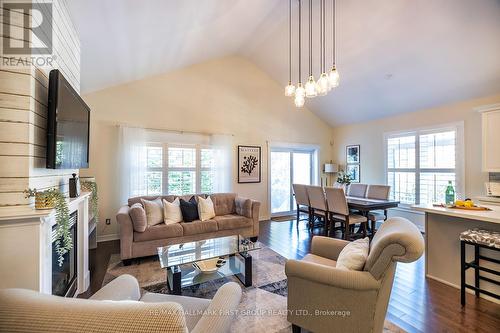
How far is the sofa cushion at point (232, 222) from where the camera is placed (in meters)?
3.66

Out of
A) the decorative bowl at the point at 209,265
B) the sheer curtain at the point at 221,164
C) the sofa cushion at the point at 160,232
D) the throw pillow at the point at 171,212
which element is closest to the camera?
the decorative bowl at the point at 209,265

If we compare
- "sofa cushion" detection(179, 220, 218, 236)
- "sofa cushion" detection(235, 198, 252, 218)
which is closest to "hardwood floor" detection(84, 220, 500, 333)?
"sofa cushion" detection(235, 198, 252, 218)

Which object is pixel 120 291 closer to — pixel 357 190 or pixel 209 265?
pixel 209 265

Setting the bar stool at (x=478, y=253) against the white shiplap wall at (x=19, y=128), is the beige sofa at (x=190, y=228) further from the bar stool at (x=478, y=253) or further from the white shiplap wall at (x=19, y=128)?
the bar stool at (x=478, y=253)

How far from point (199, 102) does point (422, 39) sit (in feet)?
13.2

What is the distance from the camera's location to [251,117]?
5.46 metres

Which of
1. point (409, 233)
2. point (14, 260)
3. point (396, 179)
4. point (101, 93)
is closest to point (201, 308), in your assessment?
point (14, 260)

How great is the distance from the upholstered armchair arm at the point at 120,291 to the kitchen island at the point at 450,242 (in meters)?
3.00

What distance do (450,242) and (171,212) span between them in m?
3.65

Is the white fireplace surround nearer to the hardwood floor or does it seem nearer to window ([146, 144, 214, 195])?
the hardwood floor

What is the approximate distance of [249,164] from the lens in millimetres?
5371

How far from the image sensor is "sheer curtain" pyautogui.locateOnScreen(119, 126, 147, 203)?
397cm

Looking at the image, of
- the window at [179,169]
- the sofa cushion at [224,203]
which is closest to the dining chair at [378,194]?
the sofa cushion at [224,203]

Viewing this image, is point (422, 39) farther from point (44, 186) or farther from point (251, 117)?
point (44, 186)
